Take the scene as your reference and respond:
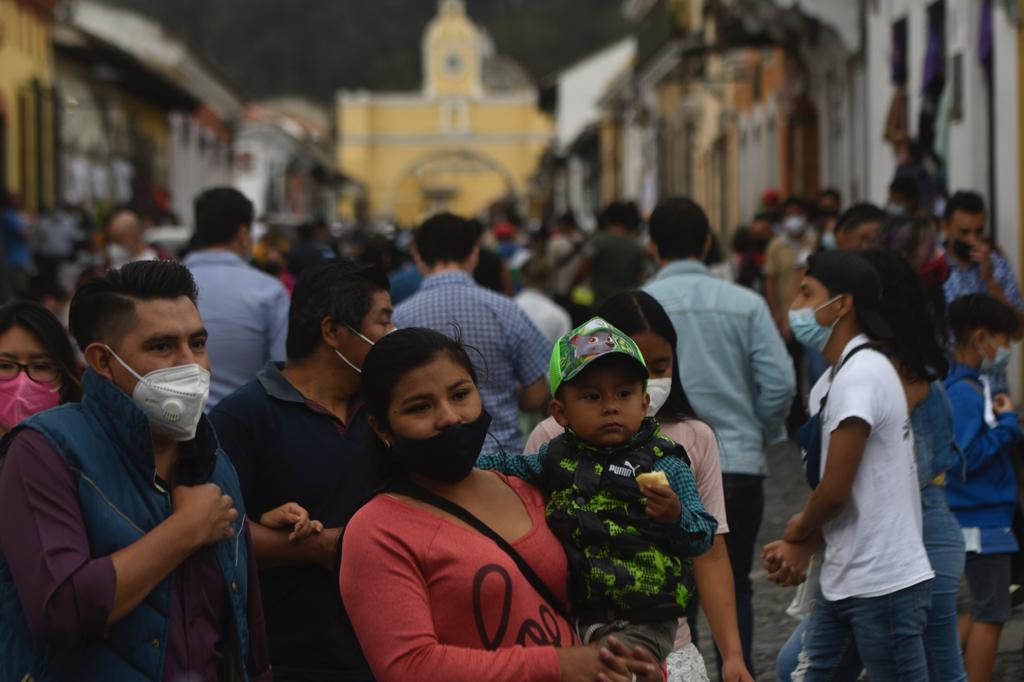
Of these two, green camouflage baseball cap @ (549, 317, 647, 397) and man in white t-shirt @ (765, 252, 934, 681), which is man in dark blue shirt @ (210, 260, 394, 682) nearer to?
green camouflage baseball cap @ (549, 317, 647, 397)

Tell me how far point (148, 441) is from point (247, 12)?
143233 millimetres

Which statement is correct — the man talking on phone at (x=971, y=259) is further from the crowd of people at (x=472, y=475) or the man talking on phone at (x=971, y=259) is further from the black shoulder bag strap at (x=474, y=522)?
the black shoulder bag strap at (x=474, y=522)

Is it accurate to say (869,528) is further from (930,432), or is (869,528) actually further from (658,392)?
(658,392)

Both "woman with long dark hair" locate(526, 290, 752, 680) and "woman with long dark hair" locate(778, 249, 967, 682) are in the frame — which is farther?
"woman with long dark hair" locate(778, 249, 967, 682)

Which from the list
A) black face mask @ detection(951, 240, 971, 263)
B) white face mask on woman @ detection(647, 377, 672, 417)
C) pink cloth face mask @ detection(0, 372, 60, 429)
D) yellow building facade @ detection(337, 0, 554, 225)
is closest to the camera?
pink cloth face mask @ detection(0, 372, 60, 429)

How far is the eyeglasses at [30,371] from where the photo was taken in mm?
5000

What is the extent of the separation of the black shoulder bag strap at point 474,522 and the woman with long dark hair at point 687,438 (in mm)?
906

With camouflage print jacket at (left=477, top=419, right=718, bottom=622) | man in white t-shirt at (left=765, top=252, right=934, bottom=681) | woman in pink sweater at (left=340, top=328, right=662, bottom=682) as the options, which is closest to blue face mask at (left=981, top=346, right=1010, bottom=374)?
man in white t-shirt at (left=765, top=252, right=934, bottom=681)

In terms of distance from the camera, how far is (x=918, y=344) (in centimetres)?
568

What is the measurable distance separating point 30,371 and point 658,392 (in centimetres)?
168

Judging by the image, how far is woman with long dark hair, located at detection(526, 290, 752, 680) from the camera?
4.77 meters

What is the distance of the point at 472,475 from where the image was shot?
3770 millimetres

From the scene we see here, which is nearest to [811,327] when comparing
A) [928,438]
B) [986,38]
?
[928,438]

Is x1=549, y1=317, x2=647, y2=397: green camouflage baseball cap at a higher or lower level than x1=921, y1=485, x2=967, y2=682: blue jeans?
higher
